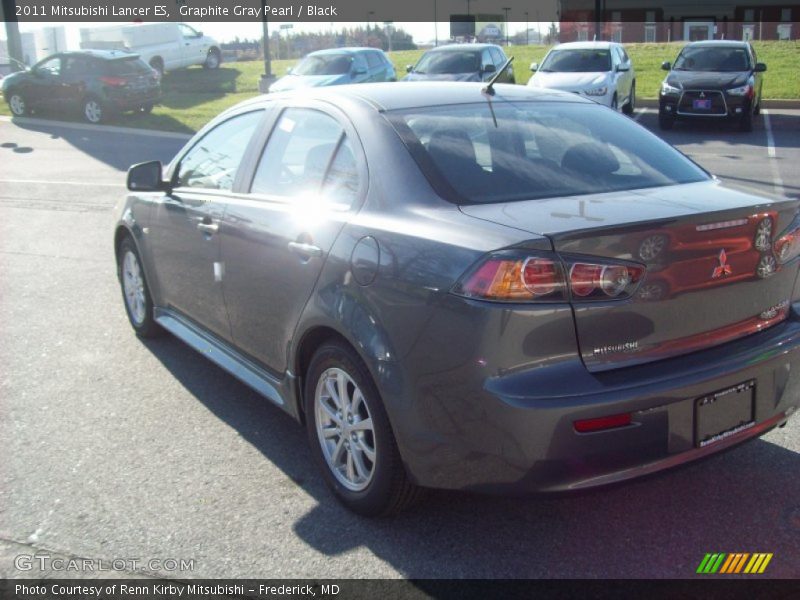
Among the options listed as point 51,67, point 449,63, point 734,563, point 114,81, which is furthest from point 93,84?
point 734,563

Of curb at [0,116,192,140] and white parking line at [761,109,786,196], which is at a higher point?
curb at [0,116,192,140]

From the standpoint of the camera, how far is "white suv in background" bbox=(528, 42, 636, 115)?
59.4 feet

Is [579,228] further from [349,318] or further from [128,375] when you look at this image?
[128,375]

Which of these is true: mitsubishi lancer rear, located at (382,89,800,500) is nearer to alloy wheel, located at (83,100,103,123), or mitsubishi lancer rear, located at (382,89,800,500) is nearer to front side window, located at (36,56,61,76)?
alloy wheel, located at (83,100,103,123)

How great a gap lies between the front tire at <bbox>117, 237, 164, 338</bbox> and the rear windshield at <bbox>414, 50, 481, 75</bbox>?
15.0 m

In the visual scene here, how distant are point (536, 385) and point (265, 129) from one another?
2.21 metres

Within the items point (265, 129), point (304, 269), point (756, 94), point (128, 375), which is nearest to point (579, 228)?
point (304, 269)

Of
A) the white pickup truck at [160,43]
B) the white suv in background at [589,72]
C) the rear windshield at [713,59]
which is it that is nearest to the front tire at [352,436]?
the white suv in background at [589,72]

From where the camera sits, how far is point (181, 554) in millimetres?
3410

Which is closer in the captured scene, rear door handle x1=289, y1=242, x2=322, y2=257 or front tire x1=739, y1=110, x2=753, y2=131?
rear door handle x1=289, y1=242, x2=322, y2=257

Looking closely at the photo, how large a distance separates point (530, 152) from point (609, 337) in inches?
45.3

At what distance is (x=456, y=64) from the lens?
20.3 meters

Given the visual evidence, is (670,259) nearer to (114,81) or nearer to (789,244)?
(789,244)
